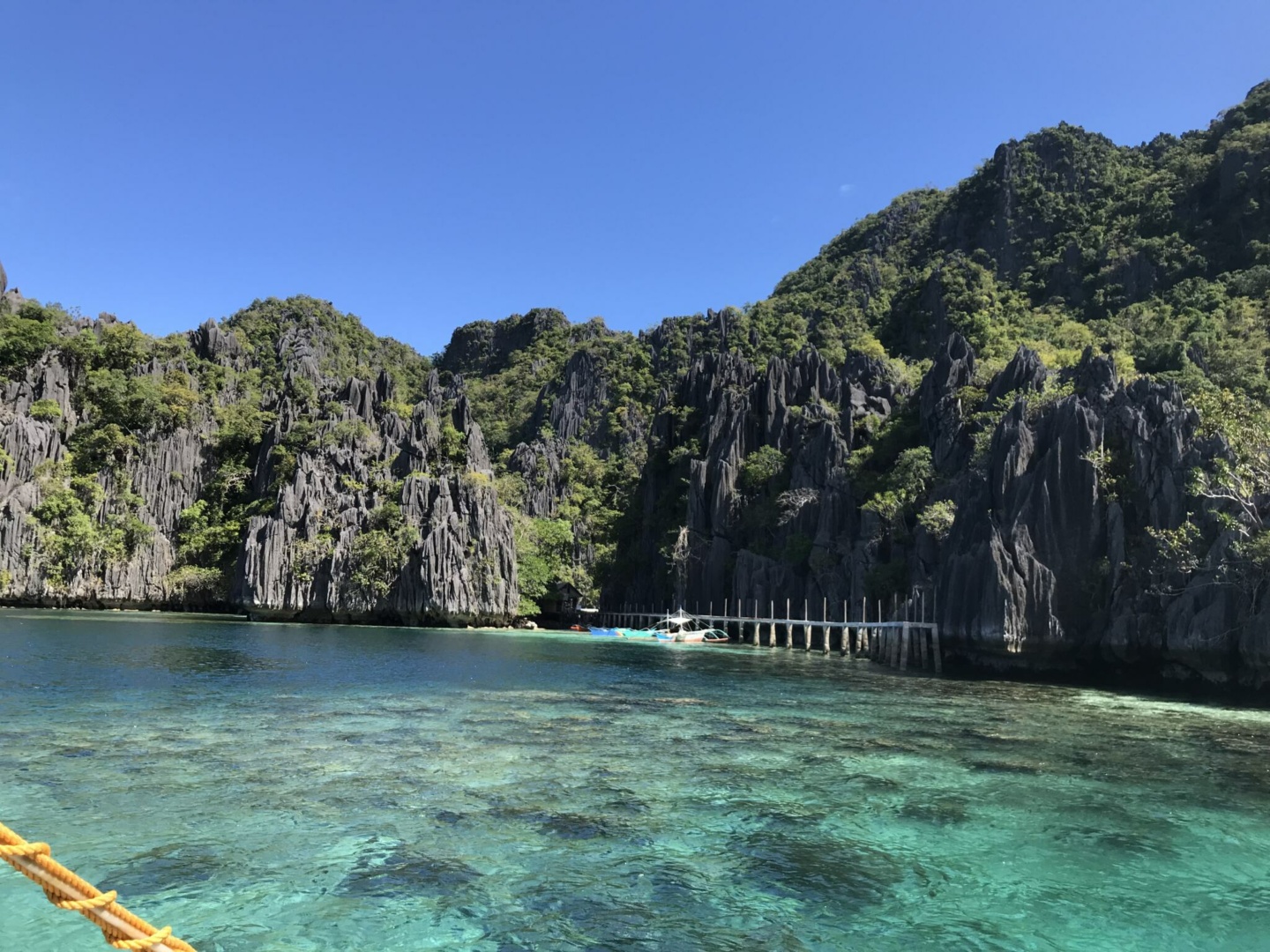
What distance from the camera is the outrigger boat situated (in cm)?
7238

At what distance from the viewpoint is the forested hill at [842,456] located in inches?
1489

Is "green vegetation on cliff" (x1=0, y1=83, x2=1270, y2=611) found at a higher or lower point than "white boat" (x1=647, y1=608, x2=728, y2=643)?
higher

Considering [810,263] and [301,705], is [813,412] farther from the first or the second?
[810,263]

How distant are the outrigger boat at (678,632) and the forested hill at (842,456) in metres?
4.10

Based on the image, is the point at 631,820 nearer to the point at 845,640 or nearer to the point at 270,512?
the point at 845,640

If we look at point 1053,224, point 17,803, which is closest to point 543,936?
point 17,803

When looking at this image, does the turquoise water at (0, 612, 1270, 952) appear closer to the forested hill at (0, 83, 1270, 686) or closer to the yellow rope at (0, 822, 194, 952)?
the yellow rope at (0, 822, 194, 952)

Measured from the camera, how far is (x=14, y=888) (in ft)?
33.2

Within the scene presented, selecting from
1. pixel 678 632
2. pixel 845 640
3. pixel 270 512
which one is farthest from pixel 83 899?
pixel 270 512

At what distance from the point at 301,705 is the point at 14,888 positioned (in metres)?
15.4

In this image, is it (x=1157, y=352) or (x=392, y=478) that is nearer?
(x=1157, y=352)

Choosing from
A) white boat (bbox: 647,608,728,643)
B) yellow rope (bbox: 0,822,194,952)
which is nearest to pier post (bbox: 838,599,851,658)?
white boat (bbox: 647,608,728,643)

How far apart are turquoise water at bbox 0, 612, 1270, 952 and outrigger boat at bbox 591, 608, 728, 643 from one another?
4473 cm

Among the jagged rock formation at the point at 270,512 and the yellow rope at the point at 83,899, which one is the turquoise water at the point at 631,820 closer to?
the yellow rope at the point at 83,899
